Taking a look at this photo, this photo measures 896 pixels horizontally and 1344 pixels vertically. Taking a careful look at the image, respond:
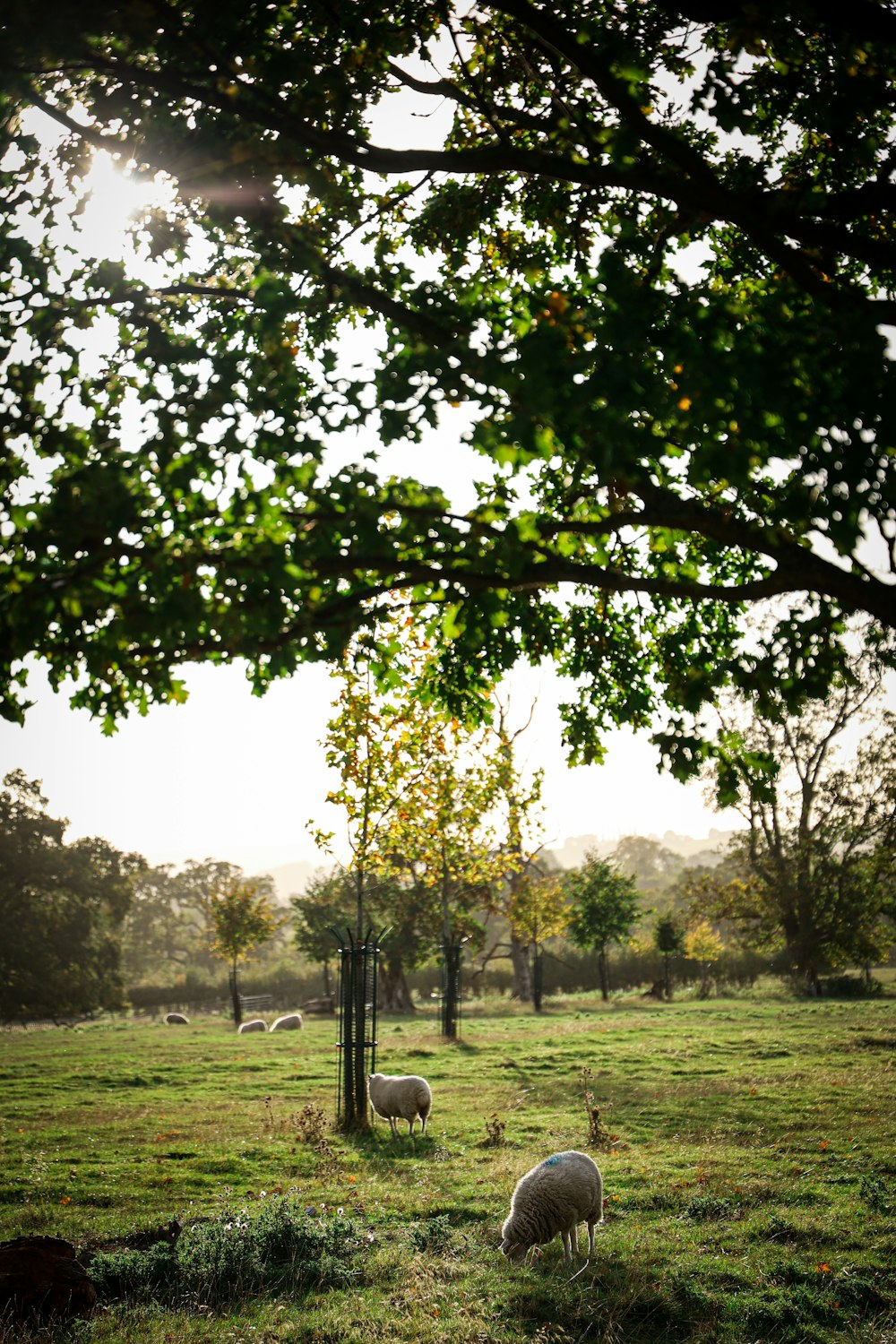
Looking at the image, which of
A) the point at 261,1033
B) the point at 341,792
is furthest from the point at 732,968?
the point at 341,792

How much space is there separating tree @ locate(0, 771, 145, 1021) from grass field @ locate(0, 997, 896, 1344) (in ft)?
84.8

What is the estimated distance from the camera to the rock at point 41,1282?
21.0 feet

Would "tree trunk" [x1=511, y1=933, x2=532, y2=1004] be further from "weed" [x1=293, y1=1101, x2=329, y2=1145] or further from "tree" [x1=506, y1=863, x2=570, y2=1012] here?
"weed" [x1=293, y1=1101, x2=329, y2=1145]

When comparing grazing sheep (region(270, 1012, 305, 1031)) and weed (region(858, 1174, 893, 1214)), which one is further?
grazing sheep (region(270, 1012, 305, 1031))

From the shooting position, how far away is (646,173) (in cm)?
543

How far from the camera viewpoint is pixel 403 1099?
13.0 m

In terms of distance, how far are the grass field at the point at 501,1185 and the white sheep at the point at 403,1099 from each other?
1.28 feet

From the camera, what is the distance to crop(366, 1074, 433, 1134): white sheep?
12992 millimetres

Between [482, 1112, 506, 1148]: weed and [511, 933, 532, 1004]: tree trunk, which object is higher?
[482, 1112, 506, 1148]: weed

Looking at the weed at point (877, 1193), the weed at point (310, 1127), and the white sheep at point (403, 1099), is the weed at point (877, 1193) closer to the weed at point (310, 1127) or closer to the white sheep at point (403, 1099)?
the white sheep at point (403, 1099)

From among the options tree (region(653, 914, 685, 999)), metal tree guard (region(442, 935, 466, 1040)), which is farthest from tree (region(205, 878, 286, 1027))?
tree (region(653, 914, 685, 999))

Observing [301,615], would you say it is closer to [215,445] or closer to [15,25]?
[215,445]

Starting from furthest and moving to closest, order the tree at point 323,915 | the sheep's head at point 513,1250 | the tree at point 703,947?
the tree at point 323,915 < the tree at point 703,947 < the sheep's head at point 513,1250

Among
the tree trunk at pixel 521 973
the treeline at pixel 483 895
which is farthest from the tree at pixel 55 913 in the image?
the tree trunk at pixel 521 973
